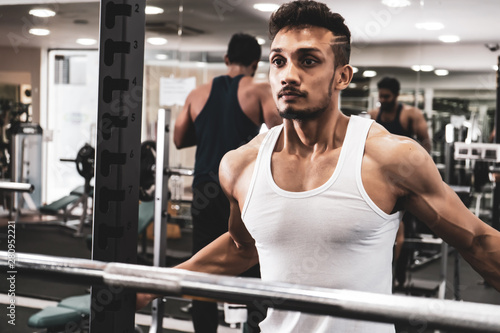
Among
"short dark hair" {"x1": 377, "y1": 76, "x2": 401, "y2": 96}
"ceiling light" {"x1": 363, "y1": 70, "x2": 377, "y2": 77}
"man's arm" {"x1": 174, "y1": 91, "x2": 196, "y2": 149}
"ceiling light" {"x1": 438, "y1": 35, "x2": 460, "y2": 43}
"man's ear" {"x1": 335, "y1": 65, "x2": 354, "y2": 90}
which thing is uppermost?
"ceiling light" {"x1": 438, "y1": 35, "x2": 460, "y2": 43}

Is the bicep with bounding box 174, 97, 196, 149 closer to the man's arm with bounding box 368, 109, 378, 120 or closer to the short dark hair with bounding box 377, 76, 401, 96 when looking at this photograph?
the man's arm with bounding box 368, 109, 378, 120

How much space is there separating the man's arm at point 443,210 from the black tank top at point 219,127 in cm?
175

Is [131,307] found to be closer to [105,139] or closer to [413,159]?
[105,139]

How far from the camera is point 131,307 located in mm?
1122

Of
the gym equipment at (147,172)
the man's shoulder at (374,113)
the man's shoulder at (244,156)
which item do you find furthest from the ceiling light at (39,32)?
the man's shoulder at (244,156)

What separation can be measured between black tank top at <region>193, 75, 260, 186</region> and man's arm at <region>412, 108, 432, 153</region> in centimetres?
195

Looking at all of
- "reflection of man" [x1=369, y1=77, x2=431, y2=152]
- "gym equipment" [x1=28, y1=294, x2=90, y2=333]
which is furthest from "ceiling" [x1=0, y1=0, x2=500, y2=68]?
"gym equipment" [x1=28, y1=294, x2=90, y2=333]

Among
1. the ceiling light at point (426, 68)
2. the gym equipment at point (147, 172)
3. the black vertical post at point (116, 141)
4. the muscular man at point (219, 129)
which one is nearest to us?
the black vertical post at point (116, 141)

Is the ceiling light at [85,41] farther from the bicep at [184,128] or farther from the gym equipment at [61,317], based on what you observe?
the gym equipment at [61,317]

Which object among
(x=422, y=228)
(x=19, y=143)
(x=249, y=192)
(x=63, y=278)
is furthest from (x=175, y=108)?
(x=63, y=278)

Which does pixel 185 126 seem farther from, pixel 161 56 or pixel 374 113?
pixel 161 56

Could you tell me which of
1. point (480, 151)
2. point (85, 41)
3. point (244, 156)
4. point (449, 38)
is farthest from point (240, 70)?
point (85, 41)

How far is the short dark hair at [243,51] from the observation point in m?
3.06

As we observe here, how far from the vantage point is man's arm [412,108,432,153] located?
4.49 m
